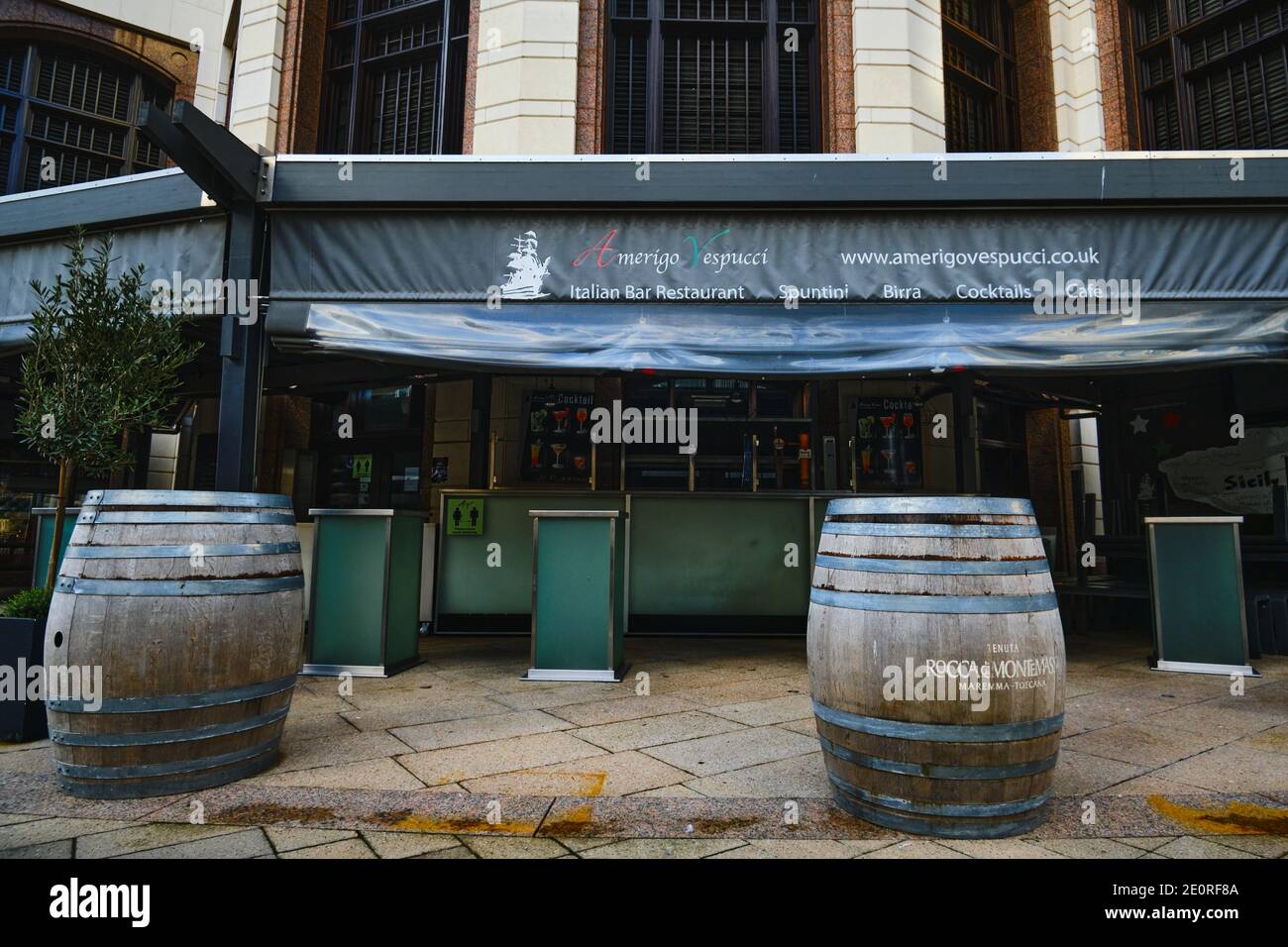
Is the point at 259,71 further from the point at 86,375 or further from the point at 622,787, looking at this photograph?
the point at 622,787

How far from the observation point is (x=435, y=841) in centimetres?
233

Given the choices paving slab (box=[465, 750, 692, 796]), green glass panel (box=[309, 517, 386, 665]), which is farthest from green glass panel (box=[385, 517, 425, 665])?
paving slab (box=[465, 750, 692, 796])

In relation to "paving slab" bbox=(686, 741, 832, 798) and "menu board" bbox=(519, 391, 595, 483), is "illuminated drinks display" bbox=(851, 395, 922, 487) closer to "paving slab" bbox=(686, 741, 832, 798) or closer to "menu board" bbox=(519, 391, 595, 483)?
"menu board" bbox=(519, 391, 595, 483)

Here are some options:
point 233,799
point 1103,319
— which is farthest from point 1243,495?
point 233,799

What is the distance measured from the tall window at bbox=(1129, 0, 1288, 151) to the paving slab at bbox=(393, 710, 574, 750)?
392 inches

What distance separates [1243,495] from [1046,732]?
7.82 meters

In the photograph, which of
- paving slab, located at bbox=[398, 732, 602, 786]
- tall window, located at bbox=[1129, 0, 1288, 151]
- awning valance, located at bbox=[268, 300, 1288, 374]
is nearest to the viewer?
paving slab, located at bbox=[398, 732, 602, 786]

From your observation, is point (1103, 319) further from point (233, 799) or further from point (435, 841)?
point (233, 799)

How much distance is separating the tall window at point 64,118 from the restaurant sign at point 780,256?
7.88 m

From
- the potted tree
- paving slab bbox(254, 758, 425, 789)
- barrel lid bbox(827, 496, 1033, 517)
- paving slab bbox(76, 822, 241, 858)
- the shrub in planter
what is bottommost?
paving slab bbox(254, 758, 425, 789)

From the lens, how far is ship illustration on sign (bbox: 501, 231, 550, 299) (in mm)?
5512

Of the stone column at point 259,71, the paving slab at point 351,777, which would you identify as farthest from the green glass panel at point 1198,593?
the stone column at point 259,71

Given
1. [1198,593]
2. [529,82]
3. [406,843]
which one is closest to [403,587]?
[406,843]

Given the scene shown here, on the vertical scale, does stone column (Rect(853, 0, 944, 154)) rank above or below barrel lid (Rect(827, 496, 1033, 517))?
above
